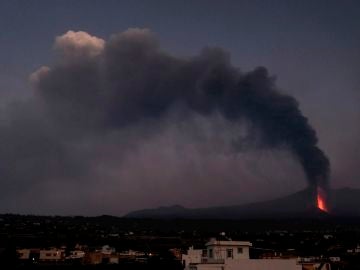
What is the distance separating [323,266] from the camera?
67625 mm

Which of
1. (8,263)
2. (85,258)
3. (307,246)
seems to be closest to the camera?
(8,263)

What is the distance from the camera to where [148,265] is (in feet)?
224

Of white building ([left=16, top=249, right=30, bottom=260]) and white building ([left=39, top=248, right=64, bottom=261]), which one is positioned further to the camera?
white building ([left=39, top=248, right=64, bottom=261])

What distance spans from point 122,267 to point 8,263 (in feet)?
48.1

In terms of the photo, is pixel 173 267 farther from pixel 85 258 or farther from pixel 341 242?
pixel 341 242

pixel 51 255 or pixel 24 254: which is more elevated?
pixel 24 254

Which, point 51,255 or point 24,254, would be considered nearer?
point 24,254

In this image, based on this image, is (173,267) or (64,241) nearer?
(173,267)

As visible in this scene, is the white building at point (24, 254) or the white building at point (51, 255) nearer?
the white building at point (24, 254)

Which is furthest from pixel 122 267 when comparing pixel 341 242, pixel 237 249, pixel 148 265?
pixel 341 242

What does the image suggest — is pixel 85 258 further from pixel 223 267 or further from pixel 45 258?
pixel 223 267

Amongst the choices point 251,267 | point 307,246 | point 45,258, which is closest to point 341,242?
point 307,246

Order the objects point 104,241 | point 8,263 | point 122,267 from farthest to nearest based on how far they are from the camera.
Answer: point 104,241 → point 122,267 → point 8,263

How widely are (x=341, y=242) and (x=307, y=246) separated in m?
16.7
